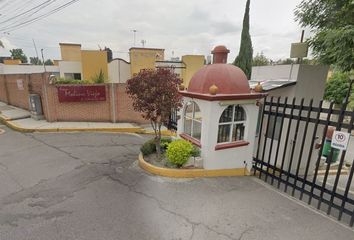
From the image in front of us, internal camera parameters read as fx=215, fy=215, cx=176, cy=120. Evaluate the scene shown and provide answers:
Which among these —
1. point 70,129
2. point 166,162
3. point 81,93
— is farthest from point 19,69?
point 166,162

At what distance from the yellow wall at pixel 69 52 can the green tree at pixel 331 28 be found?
2163 cm

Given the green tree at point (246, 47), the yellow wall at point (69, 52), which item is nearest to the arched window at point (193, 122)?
the green tree at point (246, 47)

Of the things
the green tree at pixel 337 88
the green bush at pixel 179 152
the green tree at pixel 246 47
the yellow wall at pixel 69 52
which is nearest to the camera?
the green bush at pixel 179 152

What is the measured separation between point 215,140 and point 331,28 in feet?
26.3

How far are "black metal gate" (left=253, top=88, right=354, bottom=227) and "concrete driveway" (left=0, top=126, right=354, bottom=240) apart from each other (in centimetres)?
47

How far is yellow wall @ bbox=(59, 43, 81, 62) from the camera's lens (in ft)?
77.2

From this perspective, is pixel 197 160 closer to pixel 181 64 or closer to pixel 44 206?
pixel 44 206

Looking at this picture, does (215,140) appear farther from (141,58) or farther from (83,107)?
(141,58)

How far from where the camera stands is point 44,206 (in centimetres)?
423

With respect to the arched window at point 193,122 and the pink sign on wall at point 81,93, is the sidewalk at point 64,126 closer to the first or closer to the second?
the pink sign on wall at point 81,93

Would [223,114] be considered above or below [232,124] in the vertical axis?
above

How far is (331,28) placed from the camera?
361 inches

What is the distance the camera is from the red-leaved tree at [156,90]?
5.69 m

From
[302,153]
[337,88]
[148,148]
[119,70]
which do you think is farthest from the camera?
[337,88]
